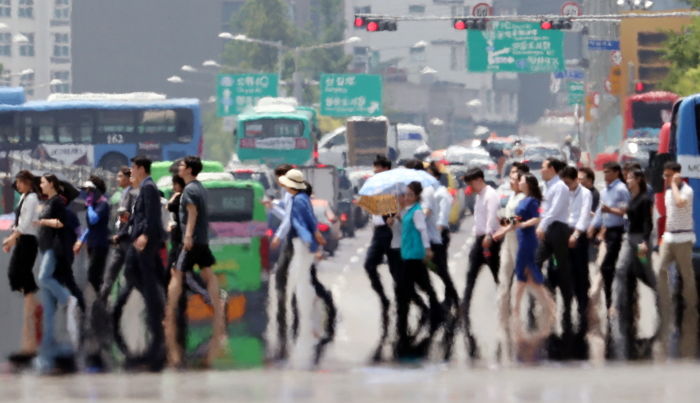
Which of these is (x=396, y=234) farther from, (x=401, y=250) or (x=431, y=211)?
(x=431, y=211)

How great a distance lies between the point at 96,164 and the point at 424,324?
128 ft

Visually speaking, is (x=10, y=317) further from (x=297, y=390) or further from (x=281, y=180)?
(x=297, y=390)

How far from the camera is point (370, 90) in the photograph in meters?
87.6

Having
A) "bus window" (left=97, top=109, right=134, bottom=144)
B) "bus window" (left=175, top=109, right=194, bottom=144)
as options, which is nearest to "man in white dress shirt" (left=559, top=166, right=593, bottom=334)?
"bus window" (left=97, top=109, right=134, bottom=144)

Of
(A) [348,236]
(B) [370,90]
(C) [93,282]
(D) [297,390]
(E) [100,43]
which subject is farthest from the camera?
(E) [100,43]

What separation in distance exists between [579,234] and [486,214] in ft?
3.19

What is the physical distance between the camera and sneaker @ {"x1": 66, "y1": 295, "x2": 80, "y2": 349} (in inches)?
637

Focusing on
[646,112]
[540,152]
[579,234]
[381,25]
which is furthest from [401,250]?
[646,112]

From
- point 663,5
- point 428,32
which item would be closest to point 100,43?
point 428,32

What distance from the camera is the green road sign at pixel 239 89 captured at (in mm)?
87500

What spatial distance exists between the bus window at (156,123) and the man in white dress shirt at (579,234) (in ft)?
126

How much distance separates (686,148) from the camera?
2077 cm

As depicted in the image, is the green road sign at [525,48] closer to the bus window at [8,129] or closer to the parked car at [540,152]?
the parked car at [540,152]

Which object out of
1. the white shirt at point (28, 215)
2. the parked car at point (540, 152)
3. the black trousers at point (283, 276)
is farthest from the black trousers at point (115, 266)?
the parked car at point (540, 152)
